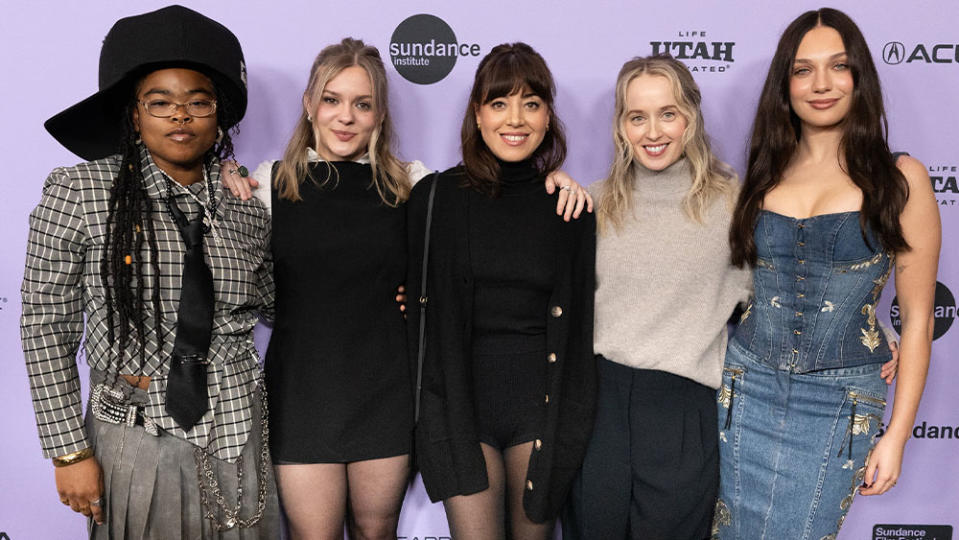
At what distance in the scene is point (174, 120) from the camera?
1739 millimetres

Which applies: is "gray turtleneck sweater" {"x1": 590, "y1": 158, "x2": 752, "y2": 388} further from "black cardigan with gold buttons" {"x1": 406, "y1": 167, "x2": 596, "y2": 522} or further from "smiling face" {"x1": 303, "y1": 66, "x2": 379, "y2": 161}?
"smiling face" {"x1": 303, "y1": 66, "x2": 379, "y2": 161}

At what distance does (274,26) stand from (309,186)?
2.38 ft

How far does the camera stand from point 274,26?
2.41m

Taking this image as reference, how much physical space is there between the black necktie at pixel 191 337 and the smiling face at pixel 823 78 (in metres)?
1.76

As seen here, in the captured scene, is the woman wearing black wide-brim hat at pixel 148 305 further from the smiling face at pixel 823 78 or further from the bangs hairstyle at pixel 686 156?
the smiling face at pixel 823 78

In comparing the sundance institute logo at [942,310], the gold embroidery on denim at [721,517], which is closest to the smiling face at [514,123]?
the gold embroidery on denim at [721,517]

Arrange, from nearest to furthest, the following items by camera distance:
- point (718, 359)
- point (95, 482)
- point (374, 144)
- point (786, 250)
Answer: point (95, 482), point (786, 250), point (718, 359), point (374, 144)

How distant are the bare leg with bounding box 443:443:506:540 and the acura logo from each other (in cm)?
205

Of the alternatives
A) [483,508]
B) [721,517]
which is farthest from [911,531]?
[483,508]

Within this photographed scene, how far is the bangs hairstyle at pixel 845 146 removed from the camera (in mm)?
1798

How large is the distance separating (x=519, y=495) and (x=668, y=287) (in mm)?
800

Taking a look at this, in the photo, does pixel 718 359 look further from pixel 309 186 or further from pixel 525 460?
pixel 309 186

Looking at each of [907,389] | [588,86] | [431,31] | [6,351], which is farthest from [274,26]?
[907,389]

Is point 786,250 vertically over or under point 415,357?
over
